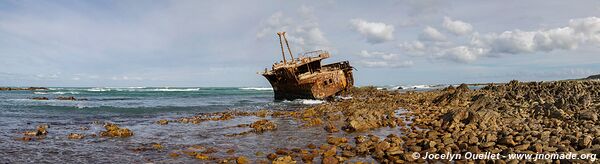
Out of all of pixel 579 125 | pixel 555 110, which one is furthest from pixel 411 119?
pixel 579 125

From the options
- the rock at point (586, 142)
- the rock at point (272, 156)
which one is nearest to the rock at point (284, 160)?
the rock at point (272, 156)

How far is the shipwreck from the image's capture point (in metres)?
32.7

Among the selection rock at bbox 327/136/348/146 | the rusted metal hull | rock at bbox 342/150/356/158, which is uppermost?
the rusted metal hull

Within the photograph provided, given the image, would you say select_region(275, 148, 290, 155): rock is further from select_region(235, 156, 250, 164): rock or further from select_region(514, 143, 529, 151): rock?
select_region(514, 143, 529, 151): rock

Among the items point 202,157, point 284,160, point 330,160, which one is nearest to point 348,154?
point 330,160

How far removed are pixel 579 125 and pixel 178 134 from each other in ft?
44.2

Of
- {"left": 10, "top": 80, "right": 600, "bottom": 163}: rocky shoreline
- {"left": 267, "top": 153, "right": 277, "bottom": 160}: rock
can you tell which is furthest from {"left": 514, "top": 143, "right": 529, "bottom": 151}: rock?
{"left": 267, "top": 153, "right": 277, "bottom": 160}: rock

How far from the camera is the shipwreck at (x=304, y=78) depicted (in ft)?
107

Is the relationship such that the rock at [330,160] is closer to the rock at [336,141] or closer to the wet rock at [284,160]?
the wet rock at [284,160]

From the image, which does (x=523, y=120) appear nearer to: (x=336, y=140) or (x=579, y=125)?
(x=579, y=125)

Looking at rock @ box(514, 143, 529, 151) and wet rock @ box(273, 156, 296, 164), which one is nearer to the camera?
rock @ box(514, 143, 529, 151)

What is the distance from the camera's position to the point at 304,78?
107 feet

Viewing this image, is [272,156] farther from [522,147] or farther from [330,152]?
[522,147]

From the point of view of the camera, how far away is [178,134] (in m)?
15.1
